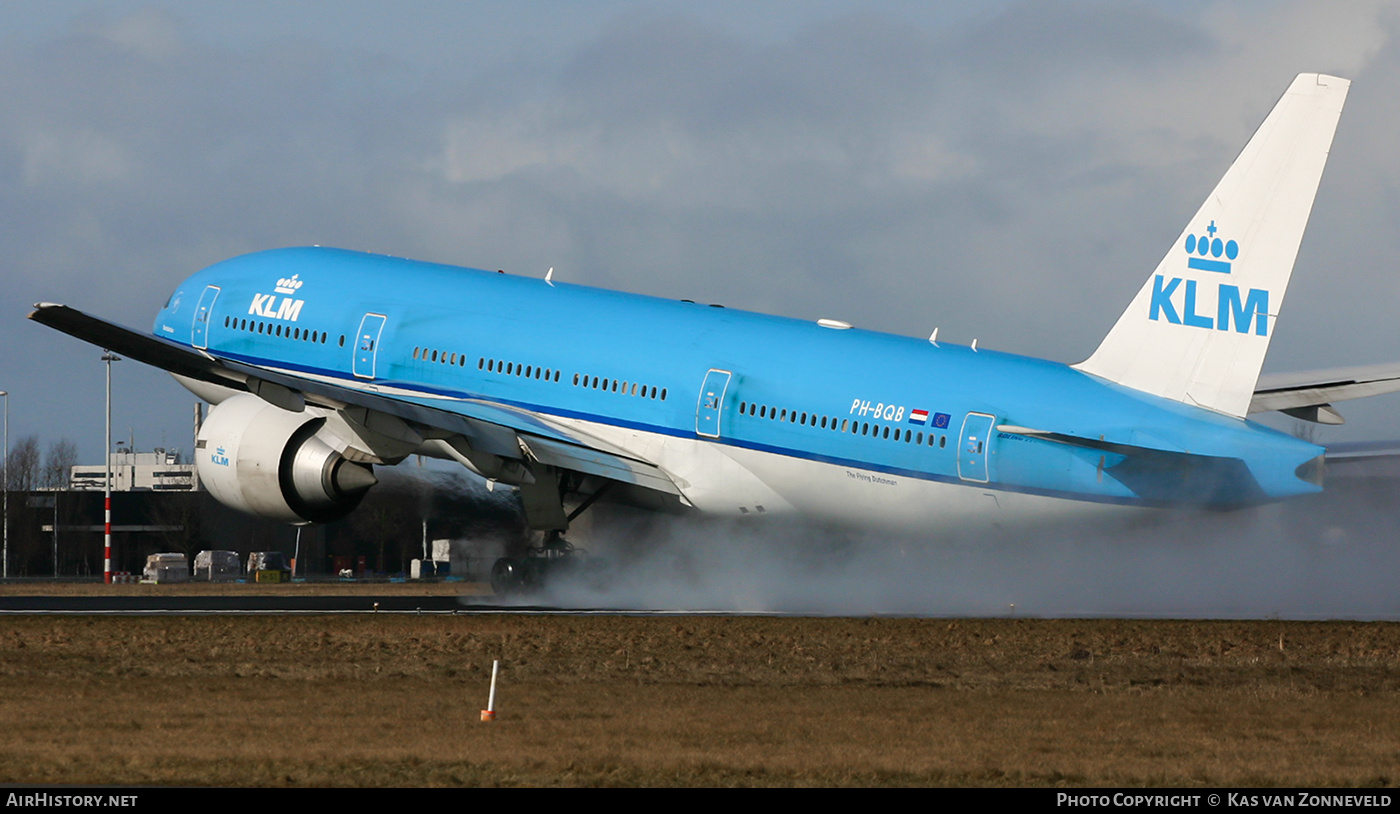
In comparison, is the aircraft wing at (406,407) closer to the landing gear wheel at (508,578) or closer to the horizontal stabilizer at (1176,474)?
the landing gear wheel at (508,578)

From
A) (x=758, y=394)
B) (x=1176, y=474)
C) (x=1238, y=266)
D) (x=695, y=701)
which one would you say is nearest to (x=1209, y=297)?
(x=1238, y=266)

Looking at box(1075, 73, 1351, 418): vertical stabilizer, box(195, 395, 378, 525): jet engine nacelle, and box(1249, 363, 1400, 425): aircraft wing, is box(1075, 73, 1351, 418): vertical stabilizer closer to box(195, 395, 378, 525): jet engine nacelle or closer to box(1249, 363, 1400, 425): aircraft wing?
box(1249, 363, 1400, 425): aircraft wing

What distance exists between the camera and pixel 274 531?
338 feet

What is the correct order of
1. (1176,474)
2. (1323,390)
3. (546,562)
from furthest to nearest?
(546,562)
(1323,390)
(1176,474)

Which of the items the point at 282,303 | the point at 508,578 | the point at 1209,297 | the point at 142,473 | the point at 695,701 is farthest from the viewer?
the point at 142,473

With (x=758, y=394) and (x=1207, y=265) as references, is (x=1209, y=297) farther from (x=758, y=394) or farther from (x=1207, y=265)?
(x=758, y=394)

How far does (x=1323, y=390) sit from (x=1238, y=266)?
157 inches

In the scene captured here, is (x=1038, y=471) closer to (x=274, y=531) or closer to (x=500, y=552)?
(x=500, y=552)

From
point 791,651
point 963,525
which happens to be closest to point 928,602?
point 963,525

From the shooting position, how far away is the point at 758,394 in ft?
105

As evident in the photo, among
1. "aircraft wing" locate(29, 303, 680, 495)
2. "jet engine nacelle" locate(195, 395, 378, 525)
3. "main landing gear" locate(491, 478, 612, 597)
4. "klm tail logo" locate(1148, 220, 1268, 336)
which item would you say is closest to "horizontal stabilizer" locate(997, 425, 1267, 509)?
"klm tail logo" locate(1148, 220, 1268, 336)

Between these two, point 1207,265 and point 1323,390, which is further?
point 1323,390

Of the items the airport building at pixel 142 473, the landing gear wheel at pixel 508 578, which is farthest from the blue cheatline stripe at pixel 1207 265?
the airport building at pixel 142 473
